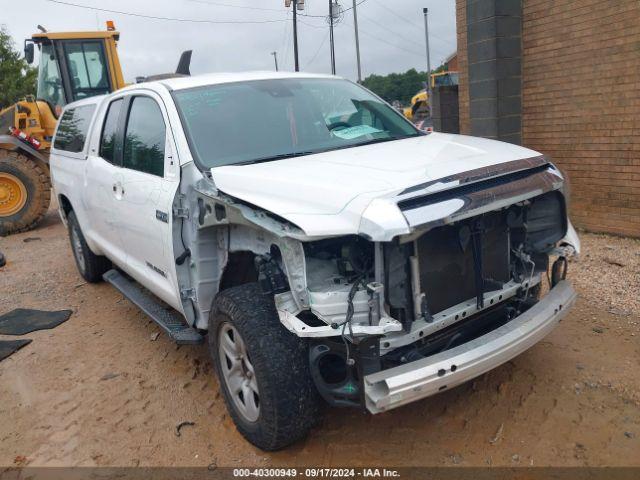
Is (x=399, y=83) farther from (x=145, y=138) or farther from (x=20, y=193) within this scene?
(x=145, y=138)

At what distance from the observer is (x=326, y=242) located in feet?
9.30

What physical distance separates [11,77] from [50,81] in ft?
68.5

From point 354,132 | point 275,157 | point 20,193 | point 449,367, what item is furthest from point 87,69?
point 449,367

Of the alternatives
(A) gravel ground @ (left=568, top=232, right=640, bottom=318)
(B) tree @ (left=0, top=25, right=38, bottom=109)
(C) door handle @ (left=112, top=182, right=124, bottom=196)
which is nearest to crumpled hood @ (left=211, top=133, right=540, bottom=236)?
(C) door handle @ (left=112, top=182, right=124, bottom=196)

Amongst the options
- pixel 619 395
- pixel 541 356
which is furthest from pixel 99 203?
pixel 619 395

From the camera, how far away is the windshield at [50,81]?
9.91m

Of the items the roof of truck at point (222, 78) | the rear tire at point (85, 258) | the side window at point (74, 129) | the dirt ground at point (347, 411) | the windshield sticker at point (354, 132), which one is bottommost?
the dirt ground at point (347, 411)

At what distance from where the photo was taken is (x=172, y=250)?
3584 mm

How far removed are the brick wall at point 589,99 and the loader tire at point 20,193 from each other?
7.88m

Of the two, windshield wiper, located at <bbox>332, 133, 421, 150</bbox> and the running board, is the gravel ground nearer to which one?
windshield wiper, located at <bbox>332, 133, 421, 150</bbox>

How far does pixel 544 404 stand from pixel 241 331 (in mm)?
1824

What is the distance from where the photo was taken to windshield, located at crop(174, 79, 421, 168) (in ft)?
12.0

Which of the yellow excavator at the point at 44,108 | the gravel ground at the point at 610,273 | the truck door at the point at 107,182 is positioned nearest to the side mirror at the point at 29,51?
the yellow excavator at the point at 44,108

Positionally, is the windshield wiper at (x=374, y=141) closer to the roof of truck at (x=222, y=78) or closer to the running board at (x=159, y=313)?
the roof of truck at (x=222, y=78)
